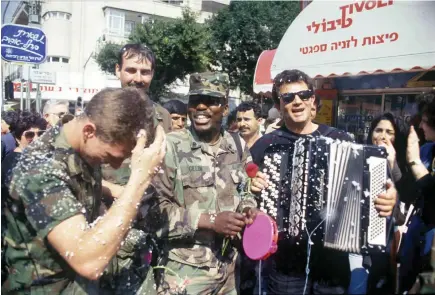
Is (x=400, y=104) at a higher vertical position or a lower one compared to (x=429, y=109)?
higher

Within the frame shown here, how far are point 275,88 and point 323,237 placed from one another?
1.20 meters

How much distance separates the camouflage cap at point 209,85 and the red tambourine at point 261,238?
2.80 feet

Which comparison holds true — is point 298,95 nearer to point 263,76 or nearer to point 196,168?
point 196,168

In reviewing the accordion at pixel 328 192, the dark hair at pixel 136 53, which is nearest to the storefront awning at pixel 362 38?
the accordion at pixel 328 192

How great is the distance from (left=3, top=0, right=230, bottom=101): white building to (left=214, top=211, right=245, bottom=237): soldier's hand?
27.4 m

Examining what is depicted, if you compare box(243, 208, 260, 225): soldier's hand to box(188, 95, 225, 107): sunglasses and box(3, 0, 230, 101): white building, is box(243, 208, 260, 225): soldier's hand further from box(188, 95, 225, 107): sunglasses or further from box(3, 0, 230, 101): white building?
box(3, 0, 230, 101): white building

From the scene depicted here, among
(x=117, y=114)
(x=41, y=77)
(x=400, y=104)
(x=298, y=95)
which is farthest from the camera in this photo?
(x=41, y=77)

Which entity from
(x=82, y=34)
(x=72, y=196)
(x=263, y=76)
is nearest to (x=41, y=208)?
(x=72, y=196)

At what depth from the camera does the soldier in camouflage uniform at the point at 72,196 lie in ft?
5.22

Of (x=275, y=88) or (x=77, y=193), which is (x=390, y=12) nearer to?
(x=275, y=88)

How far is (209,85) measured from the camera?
2.69m

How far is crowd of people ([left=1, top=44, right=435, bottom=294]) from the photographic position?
1651mm

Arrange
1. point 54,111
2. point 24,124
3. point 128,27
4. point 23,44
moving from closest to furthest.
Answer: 1. point 24,124
2. point 23,44
3. point 54,111
4. point 128,27

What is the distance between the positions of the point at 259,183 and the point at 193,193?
16.1 inches
